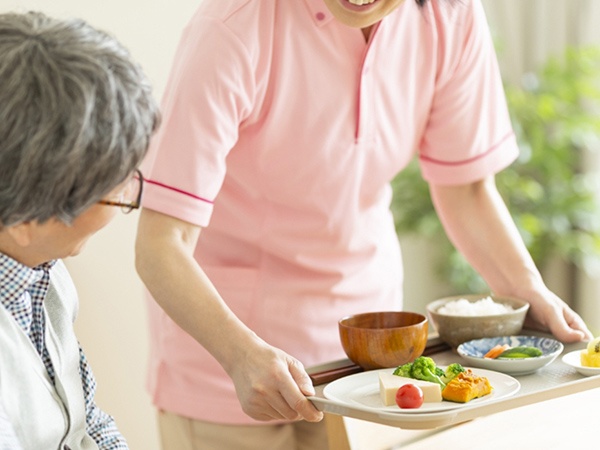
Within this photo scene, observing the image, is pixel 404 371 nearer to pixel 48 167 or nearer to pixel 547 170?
pixel 48 167

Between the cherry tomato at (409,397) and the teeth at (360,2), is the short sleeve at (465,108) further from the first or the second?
the cherry tomato at (409,397)

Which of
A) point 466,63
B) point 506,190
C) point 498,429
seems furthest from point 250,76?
point 506,190

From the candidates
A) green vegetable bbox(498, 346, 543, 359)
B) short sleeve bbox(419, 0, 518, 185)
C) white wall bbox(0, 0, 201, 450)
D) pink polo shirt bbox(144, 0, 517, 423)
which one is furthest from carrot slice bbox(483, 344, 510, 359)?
white wall bbox(0, 0, 201, 450)

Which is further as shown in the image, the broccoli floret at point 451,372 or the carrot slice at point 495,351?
the carrot slice at point 495,351

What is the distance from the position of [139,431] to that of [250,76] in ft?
4.83

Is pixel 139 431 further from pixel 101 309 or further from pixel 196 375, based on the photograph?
pixel 196 375

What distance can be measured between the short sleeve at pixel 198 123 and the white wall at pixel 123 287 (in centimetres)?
105

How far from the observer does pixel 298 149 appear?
5.53 ft

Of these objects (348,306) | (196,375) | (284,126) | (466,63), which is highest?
(466,63)

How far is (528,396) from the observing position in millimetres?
1391

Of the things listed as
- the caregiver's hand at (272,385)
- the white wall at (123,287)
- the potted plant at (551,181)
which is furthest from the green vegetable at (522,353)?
the potted plant at (551,181)

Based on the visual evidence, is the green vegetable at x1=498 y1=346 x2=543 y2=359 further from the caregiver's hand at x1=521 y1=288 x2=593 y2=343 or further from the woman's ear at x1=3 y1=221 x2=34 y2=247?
the woman's ear at x1=3 y1=221 x2=34 y2=247

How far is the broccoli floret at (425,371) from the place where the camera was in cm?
141

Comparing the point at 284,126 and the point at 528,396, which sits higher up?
the point at 284,126
